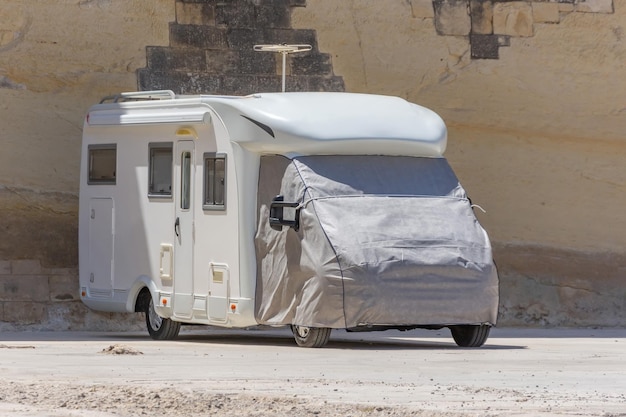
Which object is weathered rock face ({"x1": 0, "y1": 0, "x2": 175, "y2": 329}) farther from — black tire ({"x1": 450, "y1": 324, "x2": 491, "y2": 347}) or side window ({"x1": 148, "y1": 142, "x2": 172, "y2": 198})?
black tire ({"x1": 450, "y1": 324, "x2": 491, "y2": 347})

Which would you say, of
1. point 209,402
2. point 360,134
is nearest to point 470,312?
point 360,134

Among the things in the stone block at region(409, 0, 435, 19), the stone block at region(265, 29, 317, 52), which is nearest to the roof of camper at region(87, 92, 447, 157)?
the stone block at region(265, 29, 317, 52)

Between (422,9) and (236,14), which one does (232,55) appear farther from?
(422,9)

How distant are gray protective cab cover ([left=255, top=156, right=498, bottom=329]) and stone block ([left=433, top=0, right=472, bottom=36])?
547cm

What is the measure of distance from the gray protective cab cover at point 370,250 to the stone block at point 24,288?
418 cm

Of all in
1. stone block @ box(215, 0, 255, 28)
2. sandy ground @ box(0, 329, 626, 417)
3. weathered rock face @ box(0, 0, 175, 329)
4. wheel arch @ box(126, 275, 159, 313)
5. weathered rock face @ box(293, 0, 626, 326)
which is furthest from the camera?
weathered rock face @ box(293, 0, 626, 326)

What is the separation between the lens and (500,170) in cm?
2027

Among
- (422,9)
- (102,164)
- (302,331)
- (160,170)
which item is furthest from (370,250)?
(422,9)

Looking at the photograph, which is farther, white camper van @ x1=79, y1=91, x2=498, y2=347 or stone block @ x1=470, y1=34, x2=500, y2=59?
stone block @ x1=470, y1=34, x2=500, y2=59

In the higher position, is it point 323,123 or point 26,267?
point 323,123

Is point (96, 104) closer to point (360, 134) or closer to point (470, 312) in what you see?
point (360, 134)

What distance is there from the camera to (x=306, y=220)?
14.3 meters

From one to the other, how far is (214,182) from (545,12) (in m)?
6.93

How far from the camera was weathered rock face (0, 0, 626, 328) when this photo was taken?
18.3m
